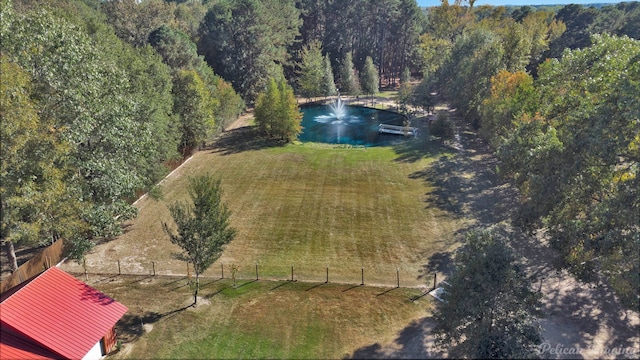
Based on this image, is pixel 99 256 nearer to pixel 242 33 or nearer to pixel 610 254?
pixel 610 254

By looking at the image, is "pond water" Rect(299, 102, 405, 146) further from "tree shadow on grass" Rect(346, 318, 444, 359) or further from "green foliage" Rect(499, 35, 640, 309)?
"tree shadow on grass" Rect(346, 318, 444, 359)

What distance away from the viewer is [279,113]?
5578cm

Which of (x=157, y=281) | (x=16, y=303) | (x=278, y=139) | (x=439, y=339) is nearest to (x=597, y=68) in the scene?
(x=439, y=339)

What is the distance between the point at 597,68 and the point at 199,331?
99.1 feet

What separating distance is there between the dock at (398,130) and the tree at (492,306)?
44.0 m

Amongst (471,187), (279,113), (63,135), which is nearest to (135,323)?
(63,135)

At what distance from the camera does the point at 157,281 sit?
25.3 meters

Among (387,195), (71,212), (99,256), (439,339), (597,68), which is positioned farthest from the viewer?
(387,195)

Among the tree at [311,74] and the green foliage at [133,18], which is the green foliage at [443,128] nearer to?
the tree at [311,74]

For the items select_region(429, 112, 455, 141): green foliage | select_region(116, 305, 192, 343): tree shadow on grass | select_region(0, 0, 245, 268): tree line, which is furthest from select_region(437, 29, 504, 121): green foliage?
select_region(116, 305, 192, 343): tree shadow on grass

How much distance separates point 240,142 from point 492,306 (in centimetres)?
4637

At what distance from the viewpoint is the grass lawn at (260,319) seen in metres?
19.3

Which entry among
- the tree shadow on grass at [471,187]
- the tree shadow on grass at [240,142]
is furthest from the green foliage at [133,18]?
the tree shadow on grass at [471,187]

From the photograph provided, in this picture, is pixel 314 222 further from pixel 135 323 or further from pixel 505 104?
pixel 505 104
